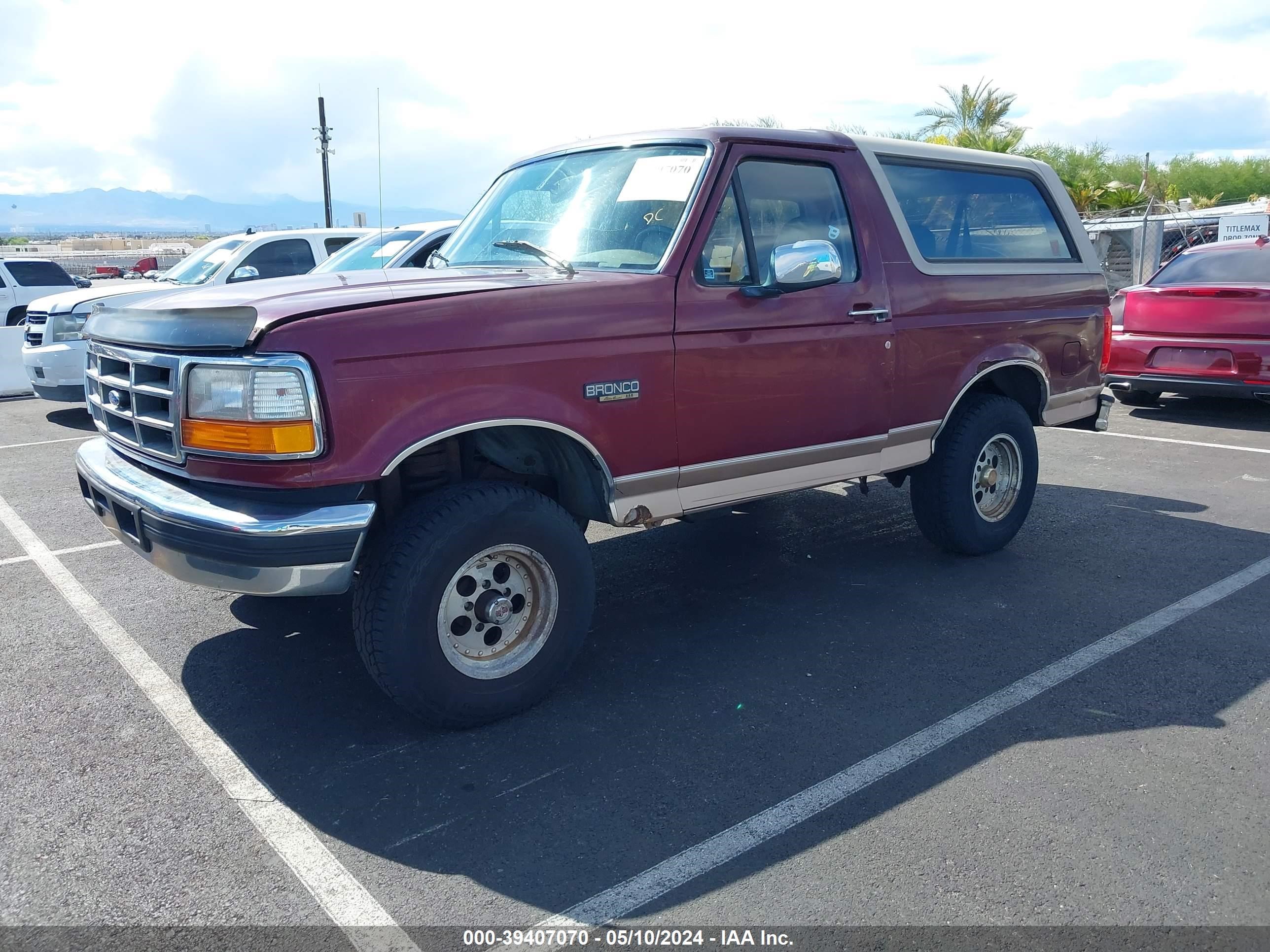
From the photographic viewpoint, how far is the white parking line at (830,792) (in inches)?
106

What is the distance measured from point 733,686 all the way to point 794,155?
7.53 feet

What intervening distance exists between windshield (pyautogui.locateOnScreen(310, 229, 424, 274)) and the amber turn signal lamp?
5.39 metres

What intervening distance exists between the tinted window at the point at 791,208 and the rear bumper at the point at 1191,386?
5.94m

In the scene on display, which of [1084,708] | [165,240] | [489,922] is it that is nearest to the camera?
[489,922]

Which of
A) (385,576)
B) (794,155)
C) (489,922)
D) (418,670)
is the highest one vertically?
(794,155)

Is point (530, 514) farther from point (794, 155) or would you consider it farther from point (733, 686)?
point (794, 155)

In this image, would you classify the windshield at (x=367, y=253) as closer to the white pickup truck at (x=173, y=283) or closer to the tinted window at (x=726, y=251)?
the white pickup truck at (x=173, y=283)

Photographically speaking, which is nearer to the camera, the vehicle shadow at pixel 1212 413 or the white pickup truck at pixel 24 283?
the vehicle shadow at pixel 1212 413

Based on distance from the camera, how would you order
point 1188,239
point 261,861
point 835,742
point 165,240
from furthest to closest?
point 165,240 → point 1188,239 → point 835,742 → point 261,861

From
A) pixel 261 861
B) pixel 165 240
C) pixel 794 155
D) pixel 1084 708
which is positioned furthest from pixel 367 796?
pixel 165 240

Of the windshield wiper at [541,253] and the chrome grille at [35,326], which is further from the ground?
the windshield wiper at [541,253]

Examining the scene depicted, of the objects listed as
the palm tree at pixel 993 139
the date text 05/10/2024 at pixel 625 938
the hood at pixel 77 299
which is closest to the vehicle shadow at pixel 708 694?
the date text 05/10/2024 at pixel 625 938

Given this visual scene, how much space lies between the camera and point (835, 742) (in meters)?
3.53

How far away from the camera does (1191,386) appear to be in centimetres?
923
